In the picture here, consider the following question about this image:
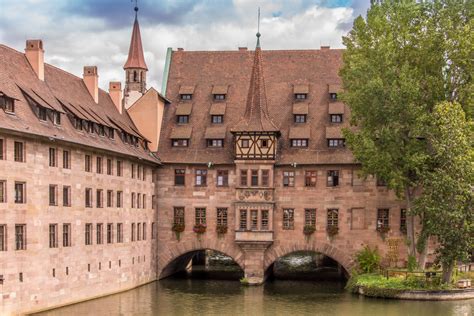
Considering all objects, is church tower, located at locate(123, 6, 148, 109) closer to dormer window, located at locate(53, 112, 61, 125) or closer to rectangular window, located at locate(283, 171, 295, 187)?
rectangular window, located at locate(283, 171, 295, 187)

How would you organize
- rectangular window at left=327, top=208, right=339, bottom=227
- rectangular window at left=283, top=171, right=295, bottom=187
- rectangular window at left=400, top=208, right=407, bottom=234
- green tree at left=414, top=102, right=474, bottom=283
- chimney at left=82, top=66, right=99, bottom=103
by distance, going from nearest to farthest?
1. green tree at left=414, top=102, right=474, bottom=283
2. chimney at left=82, top=66, right=99, bottom=103
3. rectangular window at left=400, top=208, right=407, bottom=234
4. rectangular window at left=327, top=208, right=339, bottom=227
5. rectangular window at left=283, top=171, right=295, bottom=187

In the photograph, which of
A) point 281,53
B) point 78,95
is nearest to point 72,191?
point 78,95

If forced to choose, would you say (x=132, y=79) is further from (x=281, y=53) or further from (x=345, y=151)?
(x=345, y=151)

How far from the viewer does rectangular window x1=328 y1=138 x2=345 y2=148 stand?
5138cm

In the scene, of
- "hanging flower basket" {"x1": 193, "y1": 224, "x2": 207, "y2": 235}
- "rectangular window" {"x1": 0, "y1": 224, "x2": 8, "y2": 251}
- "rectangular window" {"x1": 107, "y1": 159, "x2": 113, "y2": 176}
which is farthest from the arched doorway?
"rectangular window" {"x1": 0, "y1": 224, "x2": 8, "y2": 251}

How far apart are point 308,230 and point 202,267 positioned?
16.5m

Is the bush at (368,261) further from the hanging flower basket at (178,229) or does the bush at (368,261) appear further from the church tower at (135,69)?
the church tower at (135,69)

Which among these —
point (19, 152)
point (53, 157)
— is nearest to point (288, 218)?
point (53, 157)

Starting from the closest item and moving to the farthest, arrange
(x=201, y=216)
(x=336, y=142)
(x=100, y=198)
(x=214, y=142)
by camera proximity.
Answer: (x=100, y=198)
(x=336, y=142)
(x=201, y=216)
(x=214, y=142)

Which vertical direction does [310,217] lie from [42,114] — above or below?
below

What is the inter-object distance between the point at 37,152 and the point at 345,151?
2298cm

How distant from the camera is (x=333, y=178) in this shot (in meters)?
50.8

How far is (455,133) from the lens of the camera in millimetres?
41844

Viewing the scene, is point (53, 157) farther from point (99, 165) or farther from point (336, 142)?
point (336, 142)
